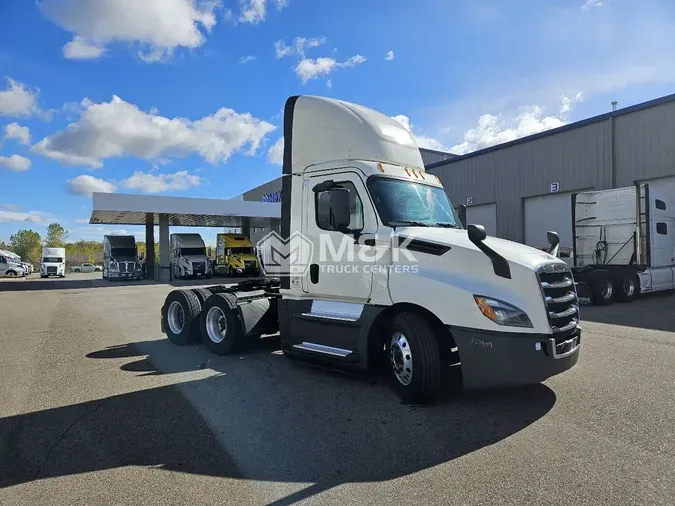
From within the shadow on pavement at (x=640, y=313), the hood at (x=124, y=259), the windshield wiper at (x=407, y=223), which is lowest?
the shadow on pavement at (x=640, y=313)

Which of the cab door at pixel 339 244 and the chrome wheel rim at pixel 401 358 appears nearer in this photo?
the chrome wheel rim at pixel 401 358

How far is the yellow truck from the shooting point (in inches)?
1242

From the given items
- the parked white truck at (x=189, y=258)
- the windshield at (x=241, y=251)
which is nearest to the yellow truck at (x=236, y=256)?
the windshield at (x=241, y=251)

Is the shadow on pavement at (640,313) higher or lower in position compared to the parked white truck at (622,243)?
lower

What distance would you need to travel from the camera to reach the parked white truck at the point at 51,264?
43562 millimetres

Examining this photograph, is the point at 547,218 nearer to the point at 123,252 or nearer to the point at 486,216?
the point at 486,216

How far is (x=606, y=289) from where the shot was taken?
43.0 feet

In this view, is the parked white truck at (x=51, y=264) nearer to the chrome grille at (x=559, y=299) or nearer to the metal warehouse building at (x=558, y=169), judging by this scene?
the metal warehouse building at (x=558, y=169)

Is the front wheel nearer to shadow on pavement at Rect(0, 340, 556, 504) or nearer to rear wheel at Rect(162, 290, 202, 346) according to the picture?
shadow on pavement at Rect(0, 340, 556, 504)

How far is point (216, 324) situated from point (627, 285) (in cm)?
1233

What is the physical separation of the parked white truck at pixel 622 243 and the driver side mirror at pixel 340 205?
1048 cm

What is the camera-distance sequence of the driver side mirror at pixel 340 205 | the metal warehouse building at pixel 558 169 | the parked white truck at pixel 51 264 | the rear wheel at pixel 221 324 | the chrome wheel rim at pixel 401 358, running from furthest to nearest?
the parked white truck at pixel 51 264, the metal warehouse building at pixel 558 169, the rear wheel at pixel 221 324, the driver side mirror at pixel 340 205, the chrome wheel rim at pixel 401 358

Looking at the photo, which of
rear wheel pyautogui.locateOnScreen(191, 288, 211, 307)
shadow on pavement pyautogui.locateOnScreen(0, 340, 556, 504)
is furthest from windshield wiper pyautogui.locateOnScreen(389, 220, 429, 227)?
rear wheel pyautogui.locateOnScreen(191, 288, 211, 307)

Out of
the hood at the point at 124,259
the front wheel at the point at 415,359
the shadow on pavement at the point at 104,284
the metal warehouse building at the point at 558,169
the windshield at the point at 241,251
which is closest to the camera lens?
the front wheel at the point at 415,359
